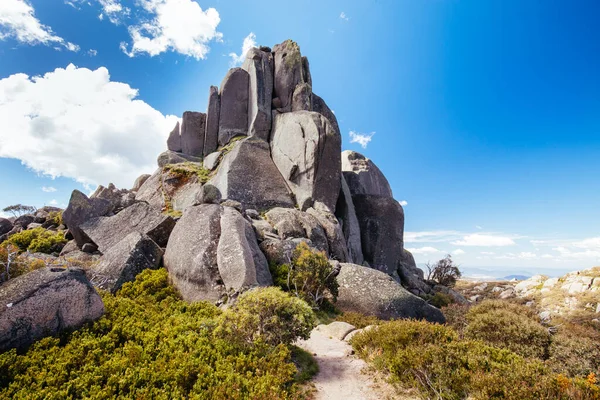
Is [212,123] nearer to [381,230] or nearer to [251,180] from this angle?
[251,180]

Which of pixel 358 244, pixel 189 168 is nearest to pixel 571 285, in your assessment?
pixel 358 244

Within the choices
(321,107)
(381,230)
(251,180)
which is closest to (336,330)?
(251,180)

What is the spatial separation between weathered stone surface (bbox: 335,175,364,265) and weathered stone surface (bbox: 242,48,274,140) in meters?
12.9

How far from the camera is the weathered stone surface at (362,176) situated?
1718 inches

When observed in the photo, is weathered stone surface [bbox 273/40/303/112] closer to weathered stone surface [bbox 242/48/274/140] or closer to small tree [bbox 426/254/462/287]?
weathered stone surface [bbox 242/48/274/140]

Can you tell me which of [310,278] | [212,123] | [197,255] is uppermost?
[212,123]

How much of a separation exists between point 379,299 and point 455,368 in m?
9.71

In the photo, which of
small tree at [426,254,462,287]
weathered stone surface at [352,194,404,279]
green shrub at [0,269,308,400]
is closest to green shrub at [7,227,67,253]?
green shrub at [0,269,308,400]

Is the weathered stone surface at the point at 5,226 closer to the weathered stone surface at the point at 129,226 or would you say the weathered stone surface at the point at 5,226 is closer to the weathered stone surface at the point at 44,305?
the weathered stone surface at the point at 129,226

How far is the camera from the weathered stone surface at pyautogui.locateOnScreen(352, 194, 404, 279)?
119 ft

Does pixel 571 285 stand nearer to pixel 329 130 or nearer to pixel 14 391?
pixel 329 130

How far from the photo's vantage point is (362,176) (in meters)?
45.9

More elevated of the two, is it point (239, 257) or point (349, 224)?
point (349, 224)

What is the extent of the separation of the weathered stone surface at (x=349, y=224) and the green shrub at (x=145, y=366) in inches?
967
